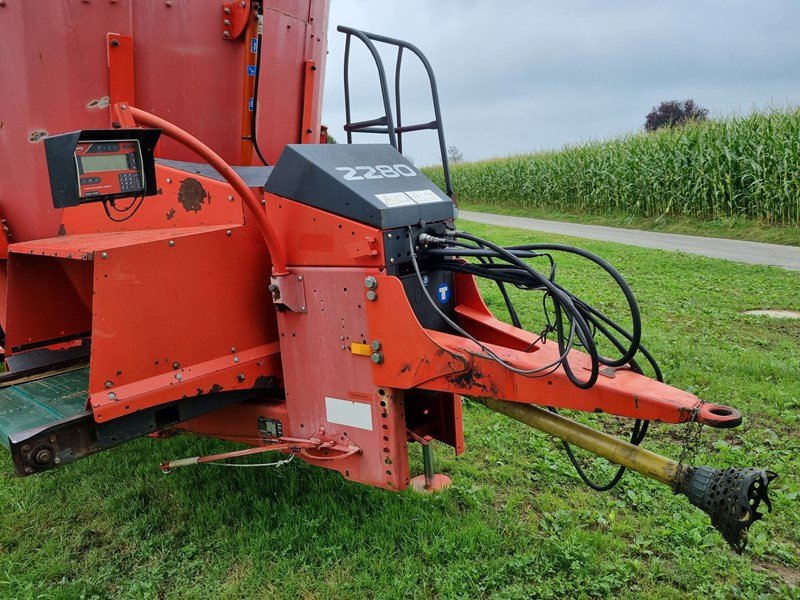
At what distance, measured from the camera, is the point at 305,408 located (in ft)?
Result: 8.82

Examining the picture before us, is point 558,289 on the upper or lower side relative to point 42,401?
upper

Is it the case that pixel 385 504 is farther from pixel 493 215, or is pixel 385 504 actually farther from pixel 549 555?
pixel 493 215

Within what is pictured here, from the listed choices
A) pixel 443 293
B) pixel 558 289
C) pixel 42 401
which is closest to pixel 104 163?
pixel 42 401

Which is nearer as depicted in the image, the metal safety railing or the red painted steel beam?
the red painted steel beam

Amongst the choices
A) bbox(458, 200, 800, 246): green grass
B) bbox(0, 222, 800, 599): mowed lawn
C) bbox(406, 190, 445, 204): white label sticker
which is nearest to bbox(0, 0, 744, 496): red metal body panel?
bbox(406, 190, 445, 204): white label sticker

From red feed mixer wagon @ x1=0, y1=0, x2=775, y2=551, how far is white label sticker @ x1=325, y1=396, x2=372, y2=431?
0.04ft

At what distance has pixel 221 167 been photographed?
229 centimetres

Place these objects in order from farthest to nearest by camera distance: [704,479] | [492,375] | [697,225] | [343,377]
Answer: [697,225] → [343,377] → [492,375] → [704,479]

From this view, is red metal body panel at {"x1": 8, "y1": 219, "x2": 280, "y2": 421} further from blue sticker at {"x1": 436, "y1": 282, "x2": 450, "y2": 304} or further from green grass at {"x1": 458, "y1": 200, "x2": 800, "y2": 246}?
green grass at {"x1": 458, "y1": 200, "x2": 800, "y2": 246}

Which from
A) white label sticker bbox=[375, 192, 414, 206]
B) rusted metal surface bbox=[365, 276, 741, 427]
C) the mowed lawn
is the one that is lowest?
the mowed lawn

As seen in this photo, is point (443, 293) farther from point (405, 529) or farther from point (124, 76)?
point (124, 76)

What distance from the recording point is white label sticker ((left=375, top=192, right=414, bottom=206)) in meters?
2.39

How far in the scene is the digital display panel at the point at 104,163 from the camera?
203cm

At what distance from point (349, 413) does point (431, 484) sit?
0.77m
